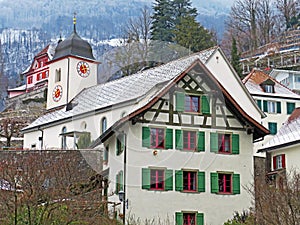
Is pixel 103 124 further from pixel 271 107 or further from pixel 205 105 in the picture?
pixel 271 107

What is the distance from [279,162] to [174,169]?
8356mm

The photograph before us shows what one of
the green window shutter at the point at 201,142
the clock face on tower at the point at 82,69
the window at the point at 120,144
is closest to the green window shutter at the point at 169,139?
the green window shutter at the point at 201,142

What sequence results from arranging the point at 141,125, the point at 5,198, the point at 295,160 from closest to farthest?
the point at 5,198 < the point at 141,125 < the point at 295,160

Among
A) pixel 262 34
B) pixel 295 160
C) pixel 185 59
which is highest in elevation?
pixel 262 34

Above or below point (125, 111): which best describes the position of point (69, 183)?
below

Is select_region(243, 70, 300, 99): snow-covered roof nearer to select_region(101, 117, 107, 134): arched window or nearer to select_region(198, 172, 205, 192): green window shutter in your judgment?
select_region(101, 117, 107, 134): arched window

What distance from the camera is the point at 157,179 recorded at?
3453 cm

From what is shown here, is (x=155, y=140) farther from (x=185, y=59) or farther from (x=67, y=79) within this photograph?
(x=67, y=79)

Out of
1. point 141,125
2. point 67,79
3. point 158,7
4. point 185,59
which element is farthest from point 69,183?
point 158,7

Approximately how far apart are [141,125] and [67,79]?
84.6ft

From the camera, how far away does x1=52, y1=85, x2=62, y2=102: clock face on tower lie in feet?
198

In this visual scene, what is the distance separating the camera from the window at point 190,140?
117 feet

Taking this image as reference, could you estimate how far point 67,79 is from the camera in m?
59.8

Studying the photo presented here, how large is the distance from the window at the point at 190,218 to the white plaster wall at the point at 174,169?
0.22 m
